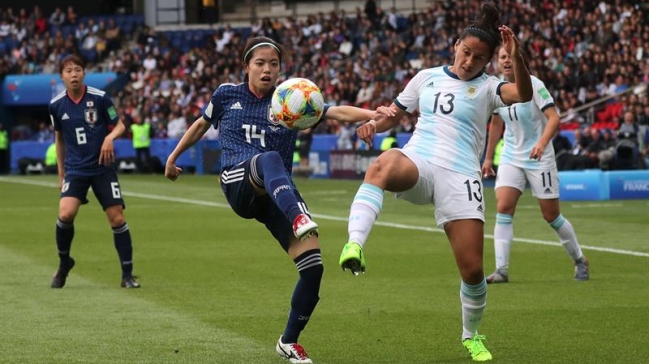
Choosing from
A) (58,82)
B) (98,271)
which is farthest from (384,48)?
(98,271)

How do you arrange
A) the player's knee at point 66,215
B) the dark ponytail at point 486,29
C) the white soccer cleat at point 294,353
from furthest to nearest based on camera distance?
1. the player's knee at point 66,215
2. the dark ponytail at point 486,29
3. the white soccer cleat at point 294,353

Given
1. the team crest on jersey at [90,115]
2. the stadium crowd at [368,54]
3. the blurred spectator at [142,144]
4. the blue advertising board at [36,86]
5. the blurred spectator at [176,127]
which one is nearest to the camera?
the team crest on jersey at [90,115]

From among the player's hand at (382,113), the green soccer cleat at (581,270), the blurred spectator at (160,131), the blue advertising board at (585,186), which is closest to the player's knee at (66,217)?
the green soccer cleat at (581,270)

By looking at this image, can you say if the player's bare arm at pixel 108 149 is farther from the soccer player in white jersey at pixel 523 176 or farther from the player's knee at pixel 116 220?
the soccer player in white jersey at pixel 523 176

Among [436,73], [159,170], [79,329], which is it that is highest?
[436,73]

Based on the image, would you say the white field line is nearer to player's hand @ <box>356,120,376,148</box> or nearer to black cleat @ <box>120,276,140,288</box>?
black cleat @ <box>120,276,140,288</box>

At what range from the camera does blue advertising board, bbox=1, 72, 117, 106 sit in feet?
166

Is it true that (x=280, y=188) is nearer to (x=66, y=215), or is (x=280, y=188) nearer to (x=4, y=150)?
(x=66, y=215)

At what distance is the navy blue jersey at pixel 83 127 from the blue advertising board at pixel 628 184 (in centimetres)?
1553

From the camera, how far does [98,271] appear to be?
14.2 m

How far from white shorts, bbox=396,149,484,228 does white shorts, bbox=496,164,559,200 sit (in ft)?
16.1

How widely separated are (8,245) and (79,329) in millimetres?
8536

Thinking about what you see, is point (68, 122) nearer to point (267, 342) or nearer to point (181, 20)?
point (267, 342)

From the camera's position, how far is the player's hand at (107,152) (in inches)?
476
